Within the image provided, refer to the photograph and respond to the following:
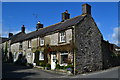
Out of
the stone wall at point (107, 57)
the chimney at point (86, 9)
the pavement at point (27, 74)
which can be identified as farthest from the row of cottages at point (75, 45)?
the pavement at point (27, 74)

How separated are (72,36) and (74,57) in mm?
2400

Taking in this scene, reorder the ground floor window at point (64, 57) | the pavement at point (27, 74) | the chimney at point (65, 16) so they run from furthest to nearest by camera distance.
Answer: the chimney at point (65, 16), the ground floor window at point (64, 57), the pavement at point (27, 74)

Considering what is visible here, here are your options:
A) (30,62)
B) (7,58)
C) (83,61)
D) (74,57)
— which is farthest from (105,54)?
(7,58)

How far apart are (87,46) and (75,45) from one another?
226 centimetres

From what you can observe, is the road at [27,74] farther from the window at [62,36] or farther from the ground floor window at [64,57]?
the window at [62,36]

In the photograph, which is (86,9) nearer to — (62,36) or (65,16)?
(65,16)

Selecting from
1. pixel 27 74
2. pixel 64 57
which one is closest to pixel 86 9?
pixel 64 57

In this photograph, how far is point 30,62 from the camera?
2291 centimetres

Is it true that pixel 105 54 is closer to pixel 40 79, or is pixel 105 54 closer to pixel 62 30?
pixel 62 30

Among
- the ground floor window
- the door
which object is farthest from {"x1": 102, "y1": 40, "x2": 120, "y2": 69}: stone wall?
the door

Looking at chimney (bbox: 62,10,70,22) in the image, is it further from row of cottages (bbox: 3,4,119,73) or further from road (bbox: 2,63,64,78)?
road (bbox: 2,63,64,78)

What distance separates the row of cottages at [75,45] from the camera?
52.2 ft

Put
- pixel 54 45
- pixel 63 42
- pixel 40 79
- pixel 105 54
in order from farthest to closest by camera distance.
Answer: pixel 105 54, pixel 54 45, pixel 63 42, pixel 40 79

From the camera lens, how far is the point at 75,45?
1563 centimetres
